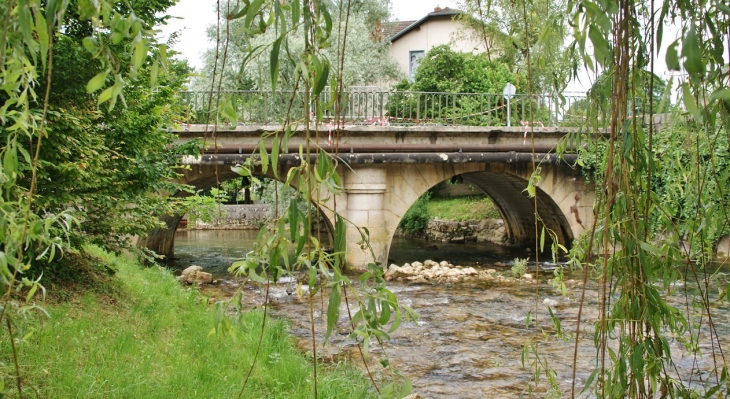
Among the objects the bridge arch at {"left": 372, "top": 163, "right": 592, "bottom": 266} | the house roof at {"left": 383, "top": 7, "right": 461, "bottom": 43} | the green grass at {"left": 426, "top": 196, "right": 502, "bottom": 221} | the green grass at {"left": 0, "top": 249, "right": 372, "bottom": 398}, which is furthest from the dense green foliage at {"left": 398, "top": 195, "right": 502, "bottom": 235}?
the green grass at {"left": 0, "top": 249, "right": 372, "bottom": 398}

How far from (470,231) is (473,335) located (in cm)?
1361

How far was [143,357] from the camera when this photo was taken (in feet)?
13.6

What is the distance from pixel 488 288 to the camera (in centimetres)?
1026

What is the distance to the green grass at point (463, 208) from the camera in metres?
21.7

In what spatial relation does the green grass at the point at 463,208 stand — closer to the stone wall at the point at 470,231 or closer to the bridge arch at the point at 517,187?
the stone wall at the point at 470,231

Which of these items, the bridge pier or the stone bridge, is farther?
the bridge pier

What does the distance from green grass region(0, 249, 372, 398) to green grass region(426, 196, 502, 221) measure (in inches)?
637

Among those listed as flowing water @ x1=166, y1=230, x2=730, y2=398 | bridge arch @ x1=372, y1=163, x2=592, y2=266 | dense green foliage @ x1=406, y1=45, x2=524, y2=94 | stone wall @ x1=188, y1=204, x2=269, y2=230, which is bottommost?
flowing water @ x1=166, y1=230, x2=730, y2=398

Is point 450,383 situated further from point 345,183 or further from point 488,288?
point 345,183

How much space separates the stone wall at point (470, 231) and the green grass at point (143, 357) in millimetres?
14412

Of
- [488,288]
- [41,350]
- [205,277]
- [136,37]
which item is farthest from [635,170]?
[205,277]

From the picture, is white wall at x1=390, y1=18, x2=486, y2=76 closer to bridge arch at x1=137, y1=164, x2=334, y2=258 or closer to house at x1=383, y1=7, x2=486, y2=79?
house at x1=383, y1=7, x2=486, y2=79

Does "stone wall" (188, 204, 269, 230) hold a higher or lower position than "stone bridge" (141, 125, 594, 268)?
lower

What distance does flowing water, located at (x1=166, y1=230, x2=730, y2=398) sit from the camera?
5430 mm
